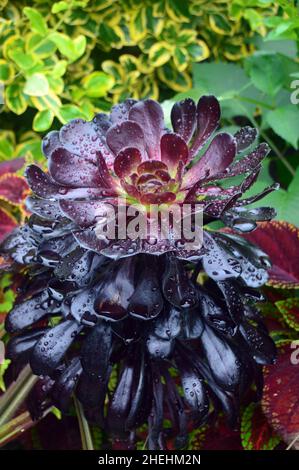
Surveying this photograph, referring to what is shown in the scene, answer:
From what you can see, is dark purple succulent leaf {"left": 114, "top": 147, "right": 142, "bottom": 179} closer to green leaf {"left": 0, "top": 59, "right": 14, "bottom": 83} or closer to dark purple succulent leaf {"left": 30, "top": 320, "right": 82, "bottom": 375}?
dark purple succulent leaf {"left": 30, "top": 320, "right": 82, "bottom": 375}

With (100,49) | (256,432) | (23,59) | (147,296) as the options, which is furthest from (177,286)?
(100,49)

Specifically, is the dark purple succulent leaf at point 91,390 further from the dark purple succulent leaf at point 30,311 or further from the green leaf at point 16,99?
the green leaf at point 16,99

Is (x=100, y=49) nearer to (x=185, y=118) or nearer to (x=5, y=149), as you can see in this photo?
(x=5, y=149)

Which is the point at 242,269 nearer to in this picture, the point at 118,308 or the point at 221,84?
the point at 118,308

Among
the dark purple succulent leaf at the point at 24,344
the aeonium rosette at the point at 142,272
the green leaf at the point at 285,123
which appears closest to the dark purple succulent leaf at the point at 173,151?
the aeonium rosette at the point at 142,272

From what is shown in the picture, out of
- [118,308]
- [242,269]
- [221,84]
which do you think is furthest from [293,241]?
[221,84]

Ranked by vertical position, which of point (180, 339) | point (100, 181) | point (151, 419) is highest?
point (100, 181)
